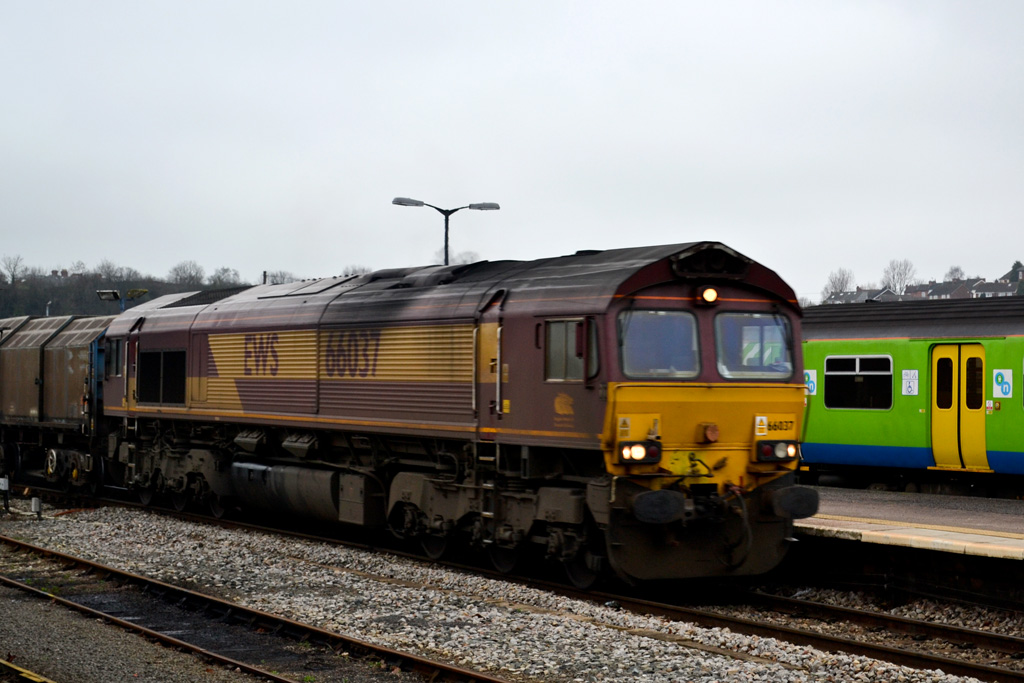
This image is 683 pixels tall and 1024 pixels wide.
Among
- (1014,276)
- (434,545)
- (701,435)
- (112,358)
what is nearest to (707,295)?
(701,435)

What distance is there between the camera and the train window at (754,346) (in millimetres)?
12398

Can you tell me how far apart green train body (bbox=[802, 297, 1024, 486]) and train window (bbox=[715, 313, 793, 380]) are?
6729 millimetres

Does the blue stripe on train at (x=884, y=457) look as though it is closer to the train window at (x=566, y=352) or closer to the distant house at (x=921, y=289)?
the train window at (x=566, y=352)

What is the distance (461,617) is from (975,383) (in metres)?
10.7

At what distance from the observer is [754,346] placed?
12664 millimetres

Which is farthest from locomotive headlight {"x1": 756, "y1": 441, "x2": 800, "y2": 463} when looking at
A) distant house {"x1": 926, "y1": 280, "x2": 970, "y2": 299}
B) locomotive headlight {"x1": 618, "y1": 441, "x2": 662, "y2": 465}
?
distant house {"x1": 926, "y1": 280, "x2": 970, "y2": 299}

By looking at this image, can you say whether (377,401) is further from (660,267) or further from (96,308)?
(96,308)

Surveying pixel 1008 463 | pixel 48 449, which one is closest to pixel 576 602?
pixel 1008 463

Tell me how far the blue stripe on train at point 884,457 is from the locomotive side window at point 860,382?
71 cm

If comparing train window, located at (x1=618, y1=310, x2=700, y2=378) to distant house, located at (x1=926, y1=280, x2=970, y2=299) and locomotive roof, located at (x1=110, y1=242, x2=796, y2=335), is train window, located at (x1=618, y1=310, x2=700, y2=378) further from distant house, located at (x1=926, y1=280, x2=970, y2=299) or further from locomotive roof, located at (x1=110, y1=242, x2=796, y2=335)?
distant house, located at (x1=926, y1=280, x2=970, y2=299)

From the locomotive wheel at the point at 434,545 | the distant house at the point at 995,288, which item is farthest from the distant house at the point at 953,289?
the locomotive wheel at the point at 434,545

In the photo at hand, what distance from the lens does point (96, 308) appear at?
250ft

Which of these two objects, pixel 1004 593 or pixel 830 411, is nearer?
pixel 1004 593

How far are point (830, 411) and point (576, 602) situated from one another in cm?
986
